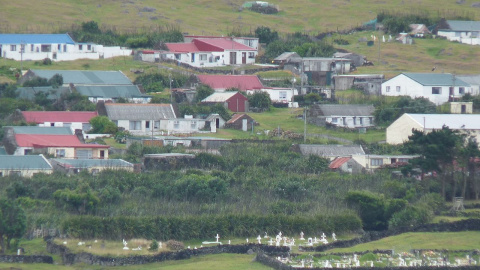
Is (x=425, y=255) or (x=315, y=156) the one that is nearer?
(x=425, y=255)

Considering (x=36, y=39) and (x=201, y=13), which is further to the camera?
(x=201, y=13)

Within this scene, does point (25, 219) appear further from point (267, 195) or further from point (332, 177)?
point (332, 177)

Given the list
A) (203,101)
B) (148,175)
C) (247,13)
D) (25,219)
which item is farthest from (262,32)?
(25,219)

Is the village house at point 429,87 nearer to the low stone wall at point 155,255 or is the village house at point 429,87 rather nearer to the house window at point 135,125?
the house window at point 135,125

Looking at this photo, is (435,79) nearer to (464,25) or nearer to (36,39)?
(464,25)

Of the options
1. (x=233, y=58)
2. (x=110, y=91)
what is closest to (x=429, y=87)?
(x=233, y=58)

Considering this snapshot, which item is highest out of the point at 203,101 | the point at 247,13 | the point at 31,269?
the point at 247,13

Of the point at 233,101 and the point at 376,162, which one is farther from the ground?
the point at 233,101
